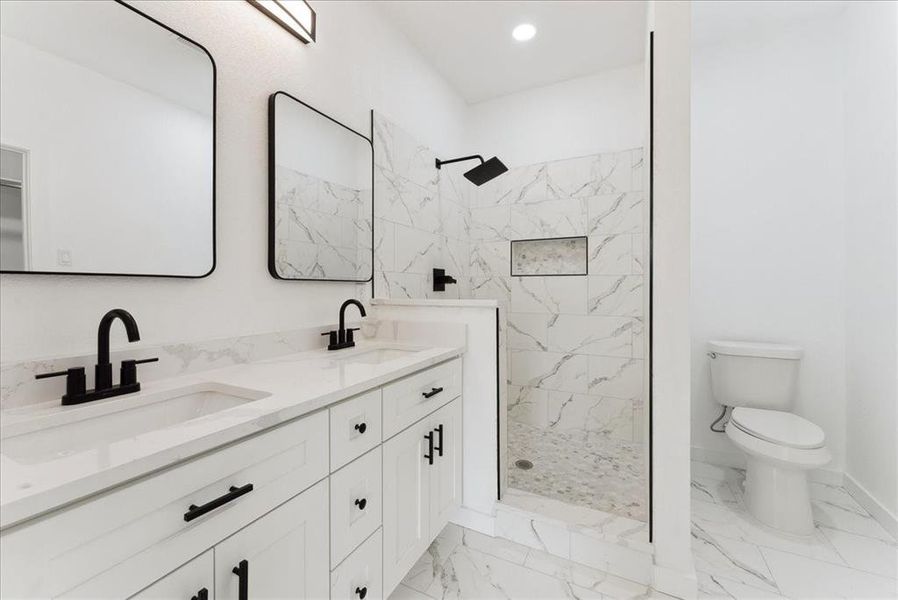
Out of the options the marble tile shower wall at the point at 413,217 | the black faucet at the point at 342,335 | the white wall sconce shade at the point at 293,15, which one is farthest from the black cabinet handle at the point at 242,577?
the white wall sconce shade at the point at 293,15

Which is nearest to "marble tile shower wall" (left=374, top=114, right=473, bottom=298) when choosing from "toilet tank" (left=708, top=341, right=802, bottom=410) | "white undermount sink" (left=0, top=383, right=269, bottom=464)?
"white undermount sink" (left=0, top=383, right=269, bottom=464)

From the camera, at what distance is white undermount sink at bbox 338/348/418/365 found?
1548 mm

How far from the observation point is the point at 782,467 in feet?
5.54

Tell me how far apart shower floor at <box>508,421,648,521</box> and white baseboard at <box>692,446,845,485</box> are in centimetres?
34

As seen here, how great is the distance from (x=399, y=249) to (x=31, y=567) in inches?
73.1

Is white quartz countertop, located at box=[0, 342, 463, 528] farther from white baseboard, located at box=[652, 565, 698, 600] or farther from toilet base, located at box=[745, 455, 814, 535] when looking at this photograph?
toilet base, located at box=[745, 455, 814, 535]

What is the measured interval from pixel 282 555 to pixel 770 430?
2152 millimetres

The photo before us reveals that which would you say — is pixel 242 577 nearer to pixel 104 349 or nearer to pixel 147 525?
pixel 147 525

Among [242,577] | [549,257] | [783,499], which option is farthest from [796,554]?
[242,577]

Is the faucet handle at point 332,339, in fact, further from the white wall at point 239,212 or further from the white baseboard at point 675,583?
the white baseboard at point 675,583

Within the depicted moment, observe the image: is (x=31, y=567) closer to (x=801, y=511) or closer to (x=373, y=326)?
(x=373, y=326)

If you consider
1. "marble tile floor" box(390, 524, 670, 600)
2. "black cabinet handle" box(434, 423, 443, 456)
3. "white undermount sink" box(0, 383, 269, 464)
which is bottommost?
"marble tile floor" box(390, 524, 670, 600)

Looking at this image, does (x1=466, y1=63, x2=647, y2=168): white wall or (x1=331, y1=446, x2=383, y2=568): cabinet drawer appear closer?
(x1=331, y1=446, x2=383, y2=568): cabinet drawer

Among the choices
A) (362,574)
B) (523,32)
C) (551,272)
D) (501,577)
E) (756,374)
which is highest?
(523,32)
